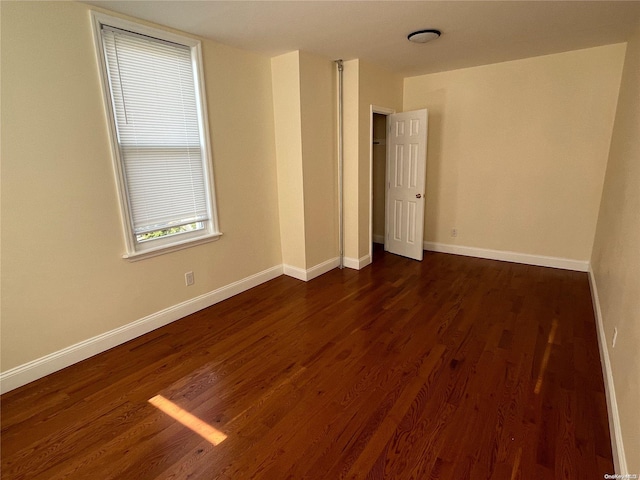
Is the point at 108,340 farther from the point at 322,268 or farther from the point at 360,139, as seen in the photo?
the point at 360,139

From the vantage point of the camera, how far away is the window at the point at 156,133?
97.0 inches

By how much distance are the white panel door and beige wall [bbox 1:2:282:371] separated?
240 centimetres

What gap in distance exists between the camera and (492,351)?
7.98 feet

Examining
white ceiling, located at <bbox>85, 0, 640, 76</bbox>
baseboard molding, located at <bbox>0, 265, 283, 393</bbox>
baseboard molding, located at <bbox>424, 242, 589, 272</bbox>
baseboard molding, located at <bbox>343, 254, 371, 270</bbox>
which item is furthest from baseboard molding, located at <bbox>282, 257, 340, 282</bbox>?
white ceiling, located at <bbox>85, 0, 640, 76</bbox>

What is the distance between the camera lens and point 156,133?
2.73 m

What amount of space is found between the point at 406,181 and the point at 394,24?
6.79 ft

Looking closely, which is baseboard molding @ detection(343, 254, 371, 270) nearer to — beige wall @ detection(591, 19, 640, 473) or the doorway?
the doorway

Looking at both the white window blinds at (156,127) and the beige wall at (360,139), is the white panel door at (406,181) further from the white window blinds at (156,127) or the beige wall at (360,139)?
the white window blinds at (156,127)

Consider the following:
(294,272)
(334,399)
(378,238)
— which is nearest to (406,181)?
(378,238)

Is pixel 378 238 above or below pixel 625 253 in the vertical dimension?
below

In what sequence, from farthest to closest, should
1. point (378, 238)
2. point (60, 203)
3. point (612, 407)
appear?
1. point (378, 238)
2. point (60, 203)
3. point (612, 407)

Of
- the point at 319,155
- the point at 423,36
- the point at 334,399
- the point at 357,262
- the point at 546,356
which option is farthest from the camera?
the point at 357,262

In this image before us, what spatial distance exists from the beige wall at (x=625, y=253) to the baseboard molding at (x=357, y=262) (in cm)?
234

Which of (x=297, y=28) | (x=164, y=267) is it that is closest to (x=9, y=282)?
(x=164, y=267)
